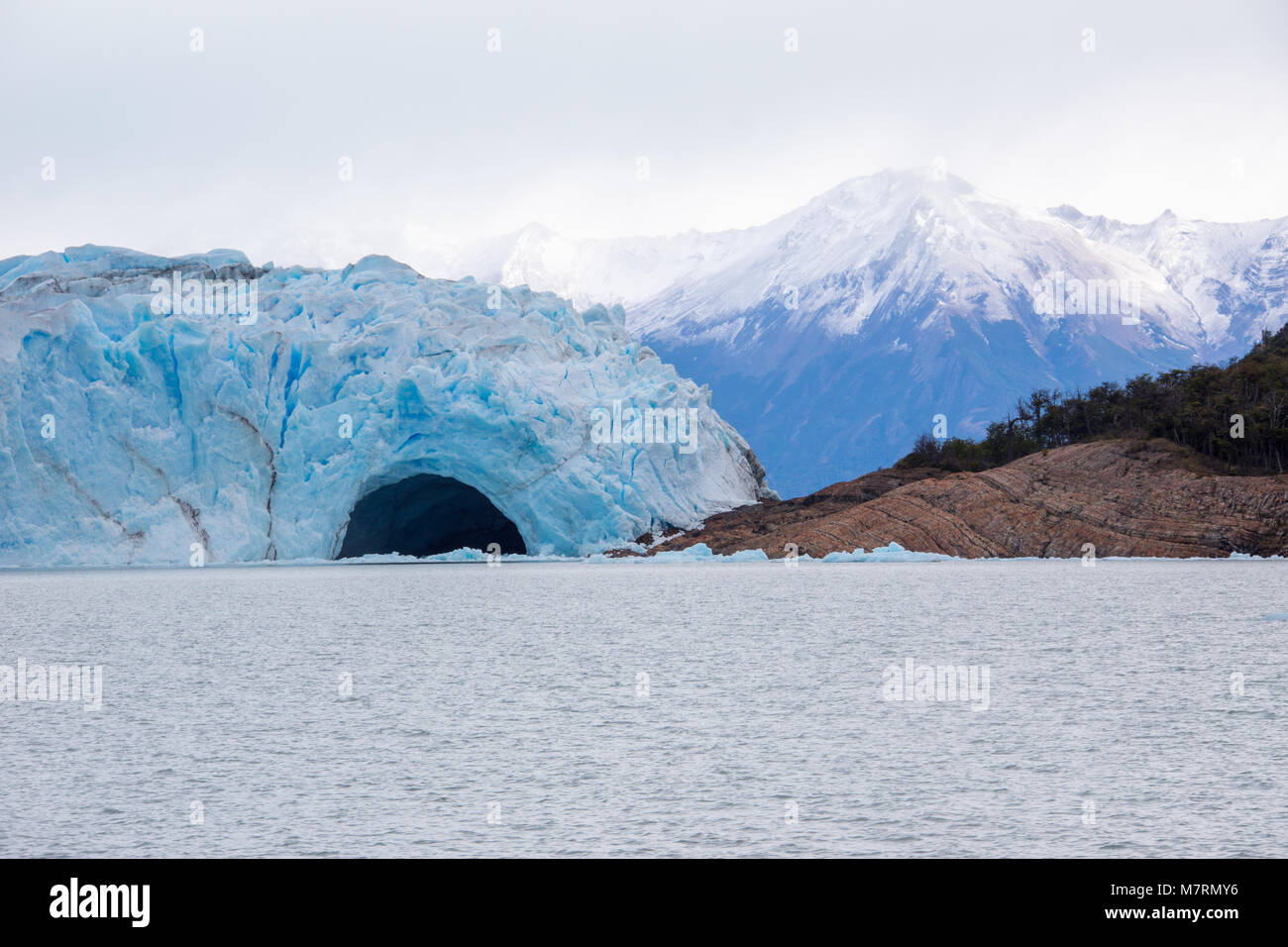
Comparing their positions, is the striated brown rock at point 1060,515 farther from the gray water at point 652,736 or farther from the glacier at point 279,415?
the gray water at point 652,736

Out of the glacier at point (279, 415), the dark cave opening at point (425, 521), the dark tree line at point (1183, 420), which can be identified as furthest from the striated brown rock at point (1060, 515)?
the dark cave opening at point (425, 521)

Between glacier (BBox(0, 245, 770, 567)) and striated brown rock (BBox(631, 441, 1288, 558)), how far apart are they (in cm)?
467

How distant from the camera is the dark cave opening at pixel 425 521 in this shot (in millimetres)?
45875

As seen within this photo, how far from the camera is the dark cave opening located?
45875mm

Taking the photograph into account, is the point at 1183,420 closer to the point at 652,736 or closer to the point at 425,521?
the point at 425,521

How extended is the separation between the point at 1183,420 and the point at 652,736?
39590mm

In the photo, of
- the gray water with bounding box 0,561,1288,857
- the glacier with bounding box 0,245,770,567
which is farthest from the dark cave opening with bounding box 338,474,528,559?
the gray water with bounding box 0,561,1288,857

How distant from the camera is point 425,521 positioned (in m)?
53.1

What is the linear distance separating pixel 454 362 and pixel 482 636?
18.5m

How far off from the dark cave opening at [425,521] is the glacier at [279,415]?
0.65 meters

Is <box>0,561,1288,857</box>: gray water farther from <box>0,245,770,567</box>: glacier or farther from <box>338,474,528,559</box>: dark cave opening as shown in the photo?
<box>338,474,528,559</box>: dark cave opening

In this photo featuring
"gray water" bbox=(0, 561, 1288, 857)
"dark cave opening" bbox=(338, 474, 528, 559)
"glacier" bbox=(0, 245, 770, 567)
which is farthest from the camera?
"dark cave opening" bbox=(338, 474, 528, 559)

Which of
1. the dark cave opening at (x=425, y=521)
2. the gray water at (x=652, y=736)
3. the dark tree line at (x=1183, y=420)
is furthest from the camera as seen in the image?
the dark tree line at (x=1183, y=420)
